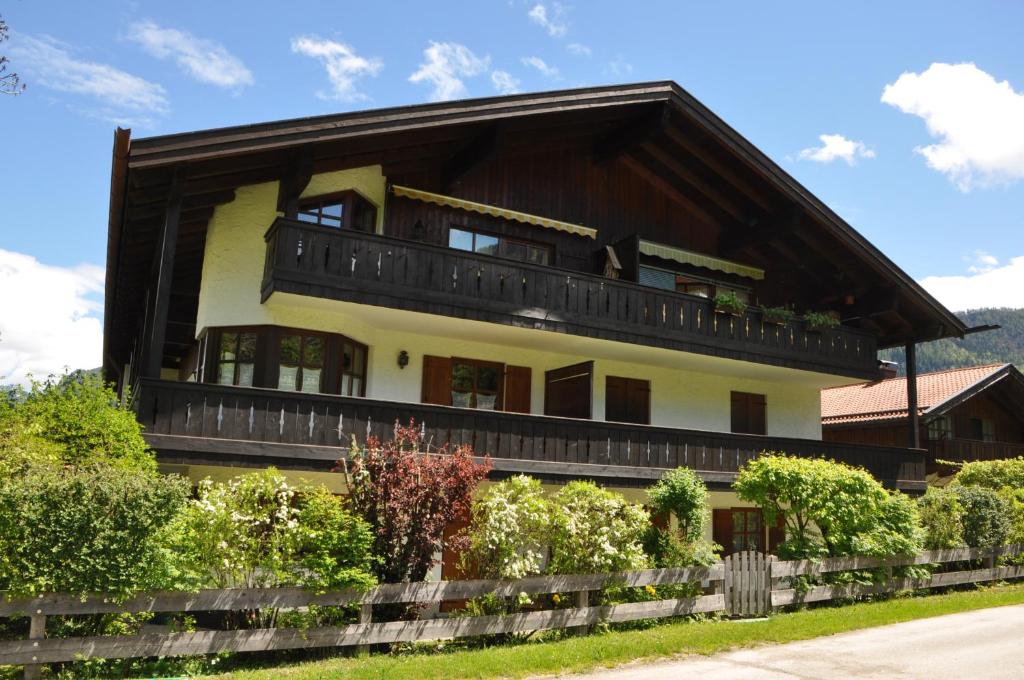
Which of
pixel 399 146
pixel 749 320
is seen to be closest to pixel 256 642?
pixel 399 146

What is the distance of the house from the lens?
3127 cm

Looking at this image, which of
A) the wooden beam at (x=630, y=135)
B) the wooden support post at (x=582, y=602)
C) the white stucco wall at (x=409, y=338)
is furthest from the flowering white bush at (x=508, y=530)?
the wooden beam at (x=630, y=135)

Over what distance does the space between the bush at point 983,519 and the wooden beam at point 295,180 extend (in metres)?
15.7

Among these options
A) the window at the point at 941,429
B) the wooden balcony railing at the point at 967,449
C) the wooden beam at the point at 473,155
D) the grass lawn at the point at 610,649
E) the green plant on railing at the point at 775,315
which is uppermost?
the wooden beam at the point at 473,155

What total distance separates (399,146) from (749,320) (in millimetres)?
9709

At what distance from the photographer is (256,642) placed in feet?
33.5

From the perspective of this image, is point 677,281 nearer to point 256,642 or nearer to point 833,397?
point 256,642

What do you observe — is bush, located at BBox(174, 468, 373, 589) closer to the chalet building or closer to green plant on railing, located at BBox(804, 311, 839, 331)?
the chalet building

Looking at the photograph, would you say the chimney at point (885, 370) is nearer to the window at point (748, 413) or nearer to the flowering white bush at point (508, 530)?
the window at point (748, 413)

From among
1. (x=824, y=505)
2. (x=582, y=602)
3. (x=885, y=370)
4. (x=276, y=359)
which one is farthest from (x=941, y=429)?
(x=276, y=359)

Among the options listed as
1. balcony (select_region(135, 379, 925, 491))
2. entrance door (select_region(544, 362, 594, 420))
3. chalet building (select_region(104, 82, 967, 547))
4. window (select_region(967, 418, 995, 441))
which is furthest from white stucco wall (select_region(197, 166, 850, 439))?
window (select_region(967, 418, 995, 441))

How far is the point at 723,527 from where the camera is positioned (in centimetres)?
2175

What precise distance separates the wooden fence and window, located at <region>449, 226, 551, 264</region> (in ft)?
26.8

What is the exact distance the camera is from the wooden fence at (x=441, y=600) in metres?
9.02
